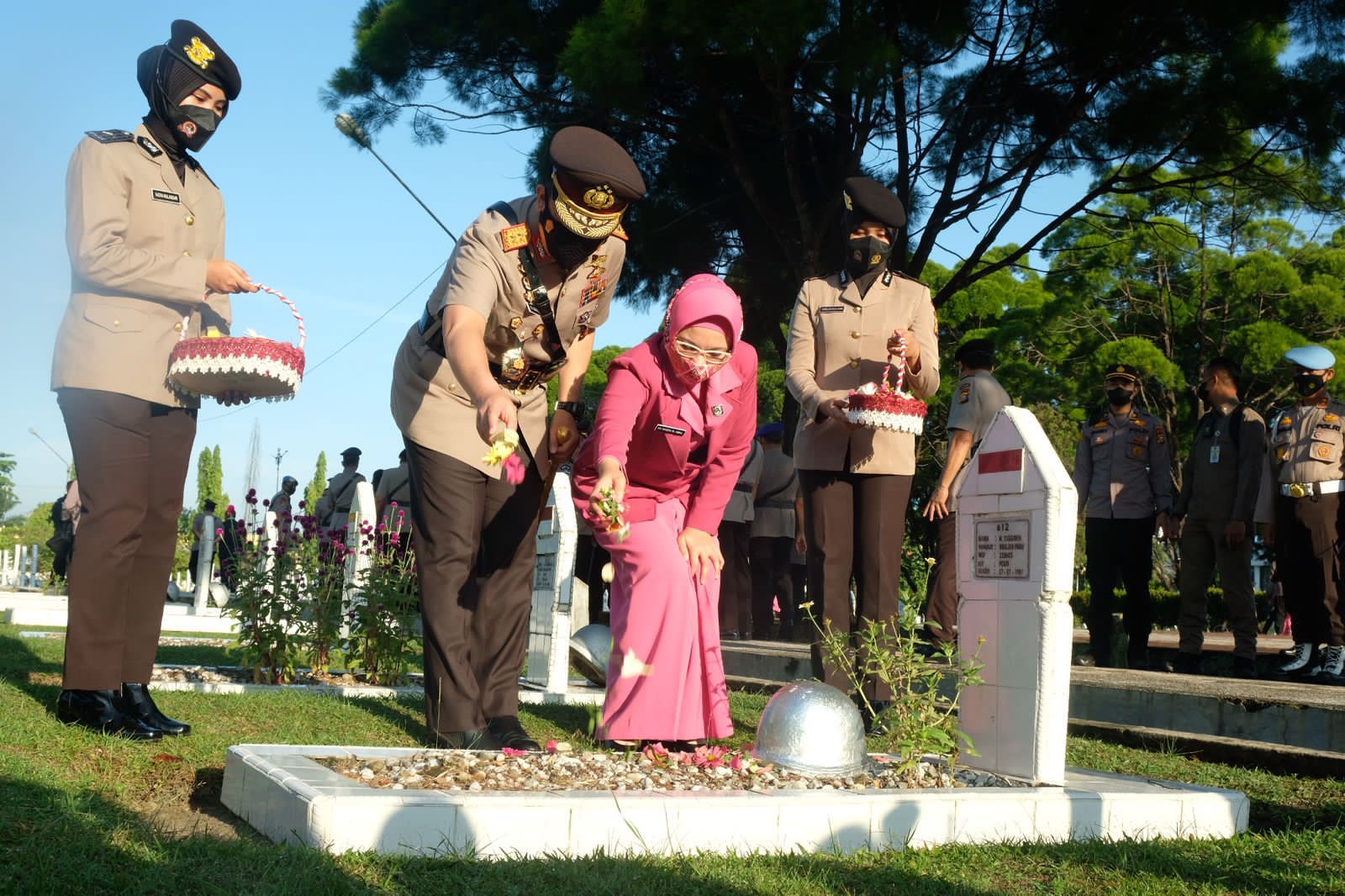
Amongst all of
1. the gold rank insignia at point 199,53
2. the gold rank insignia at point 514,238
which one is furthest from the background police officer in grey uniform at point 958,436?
the gold rank insignia at point 199,53

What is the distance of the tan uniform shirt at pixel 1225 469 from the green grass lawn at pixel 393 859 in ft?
13.4

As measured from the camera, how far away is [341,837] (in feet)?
10.4

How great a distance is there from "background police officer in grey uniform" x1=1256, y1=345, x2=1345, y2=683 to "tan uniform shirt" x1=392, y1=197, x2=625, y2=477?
5767 mm

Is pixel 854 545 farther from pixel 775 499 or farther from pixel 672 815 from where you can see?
pixel 775 499

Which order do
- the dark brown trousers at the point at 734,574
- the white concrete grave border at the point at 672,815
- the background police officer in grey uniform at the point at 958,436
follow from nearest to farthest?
the white concrete grave border at the point at 672,815
the background police officer in grey uniform at the point at 958,436
the dark brown trousers at the point at 734,574

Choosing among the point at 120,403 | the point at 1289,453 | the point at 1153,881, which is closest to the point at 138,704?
the point at 120,403

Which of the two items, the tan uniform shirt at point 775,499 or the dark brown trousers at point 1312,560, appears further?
the tan uniform shirt at point 775,499

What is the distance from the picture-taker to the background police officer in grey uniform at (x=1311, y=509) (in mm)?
8523

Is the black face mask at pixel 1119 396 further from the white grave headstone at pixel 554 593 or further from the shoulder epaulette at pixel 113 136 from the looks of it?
the shoulder epaulette at pixel 113 136

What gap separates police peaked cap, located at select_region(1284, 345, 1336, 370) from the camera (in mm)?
8688

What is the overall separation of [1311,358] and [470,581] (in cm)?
655

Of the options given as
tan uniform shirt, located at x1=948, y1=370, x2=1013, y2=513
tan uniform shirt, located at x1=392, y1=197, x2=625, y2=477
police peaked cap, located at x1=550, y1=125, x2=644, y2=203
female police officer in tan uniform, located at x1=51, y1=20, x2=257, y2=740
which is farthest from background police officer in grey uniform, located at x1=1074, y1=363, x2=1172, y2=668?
female police officer in tan uniform, located at x1=51, y1=20, x2=257, y2=740

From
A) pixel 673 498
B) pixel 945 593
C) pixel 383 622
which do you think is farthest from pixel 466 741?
pixel 945 593

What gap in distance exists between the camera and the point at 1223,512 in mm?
8984
